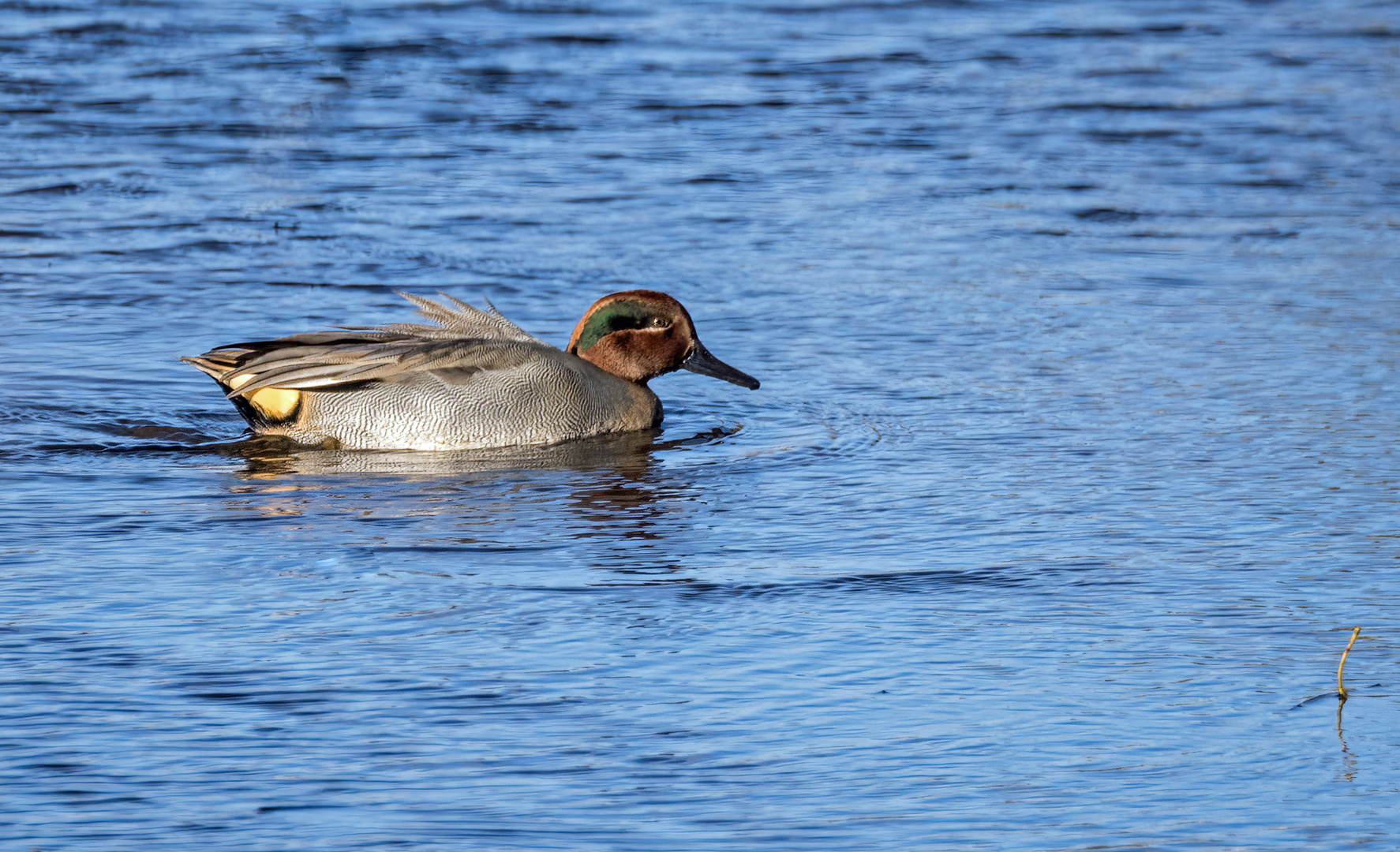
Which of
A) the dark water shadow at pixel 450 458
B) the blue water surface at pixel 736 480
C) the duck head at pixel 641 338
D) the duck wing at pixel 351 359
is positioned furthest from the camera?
the duck head at pixel 641 338

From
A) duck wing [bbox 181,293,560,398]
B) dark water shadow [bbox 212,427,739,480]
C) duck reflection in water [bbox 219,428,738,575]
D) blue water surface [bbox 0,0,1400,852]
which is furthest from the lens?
duck wing [bbox 181,293,560,398]

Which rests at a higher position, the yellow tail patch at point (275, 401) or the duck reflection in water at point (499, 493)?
the yellow tail patch at point (275, 401)

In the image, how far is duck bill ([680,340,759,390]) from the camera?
9461 mm

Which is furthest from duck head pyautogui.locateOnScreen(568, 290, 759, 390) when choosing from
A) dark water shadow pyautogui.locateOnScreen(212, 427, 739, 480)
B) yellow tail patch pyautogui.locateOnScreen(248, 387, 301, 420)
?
yellow tail patch pyautogui.locateOnScreen(248, 387, 301, 420)

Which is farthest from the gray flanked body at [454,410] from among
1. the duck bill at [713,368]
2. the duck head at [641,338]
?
the duck bill at [713,368]

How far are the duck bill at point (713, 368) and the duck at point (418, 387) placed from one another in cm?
43

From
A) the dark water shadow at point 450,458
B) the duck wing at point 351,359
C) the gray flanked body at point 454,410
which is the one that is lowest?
the dark water shadow at point 450,458

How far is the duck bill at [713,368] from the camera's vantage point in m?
9.46

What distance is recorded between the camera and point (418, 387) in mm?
8984

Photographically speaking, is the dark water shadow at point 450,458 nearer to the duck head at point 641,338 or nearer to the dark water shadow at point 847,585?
the duck head at point 641,338

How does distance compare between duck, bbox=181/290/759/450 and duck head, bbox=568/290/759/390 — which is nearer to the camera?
duck, bbox=181/290/759/450

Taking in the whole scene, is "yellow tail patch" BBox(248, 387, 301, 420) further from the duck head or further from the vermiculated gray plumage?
the duck head

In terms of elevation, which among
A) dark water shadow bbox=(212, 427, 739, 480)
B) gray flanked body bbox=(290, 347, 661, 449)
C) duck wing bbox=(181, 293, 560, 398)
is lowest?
dark water shadow bbox=(212, 427, 739, 480)

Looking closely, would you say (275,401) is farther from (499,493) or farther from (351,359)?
(499,493)
